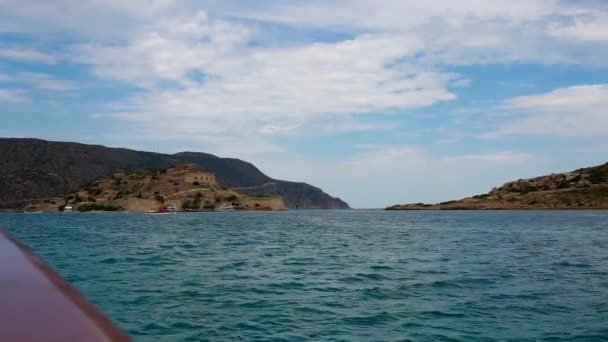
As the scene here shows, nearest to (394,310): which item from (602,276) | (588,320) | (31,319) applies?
(588,320)

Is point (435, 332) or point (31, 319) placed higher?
point (31, 319)

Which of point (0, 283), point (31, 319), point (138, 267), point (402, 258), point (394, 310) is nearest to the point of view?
point (31, 319)

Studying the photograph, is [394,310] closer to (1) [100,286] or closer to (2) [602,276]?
(1) [100,286]

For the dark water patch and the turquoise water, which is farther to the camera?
the dark water patch

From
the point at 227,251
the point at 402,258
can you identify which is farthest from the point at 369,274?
the point at 227,251

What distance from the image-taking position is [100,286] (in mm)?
22203

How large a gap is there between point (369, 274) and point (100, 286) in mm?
12020

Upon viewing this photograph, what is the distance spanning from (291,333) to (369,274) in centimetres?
1222

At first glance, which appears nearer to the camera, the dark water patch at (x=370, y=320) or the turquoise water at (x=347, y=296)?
the turquoise water at (x=347, y=296)

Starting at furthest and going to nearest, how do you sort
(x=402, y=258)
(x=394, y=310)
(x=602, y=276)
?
1. (x=402, y=258)
2. (x=602, y=276)
3. (x=394, y=310)

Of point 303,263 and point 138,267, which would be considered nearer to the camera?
point 138,267

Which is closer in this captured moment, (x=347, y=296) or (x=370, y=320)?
(x=370, y=320)

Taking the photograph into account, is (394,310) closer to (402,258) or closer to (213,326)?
(213,326)

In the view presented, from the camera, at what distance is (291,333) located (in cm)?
1461
